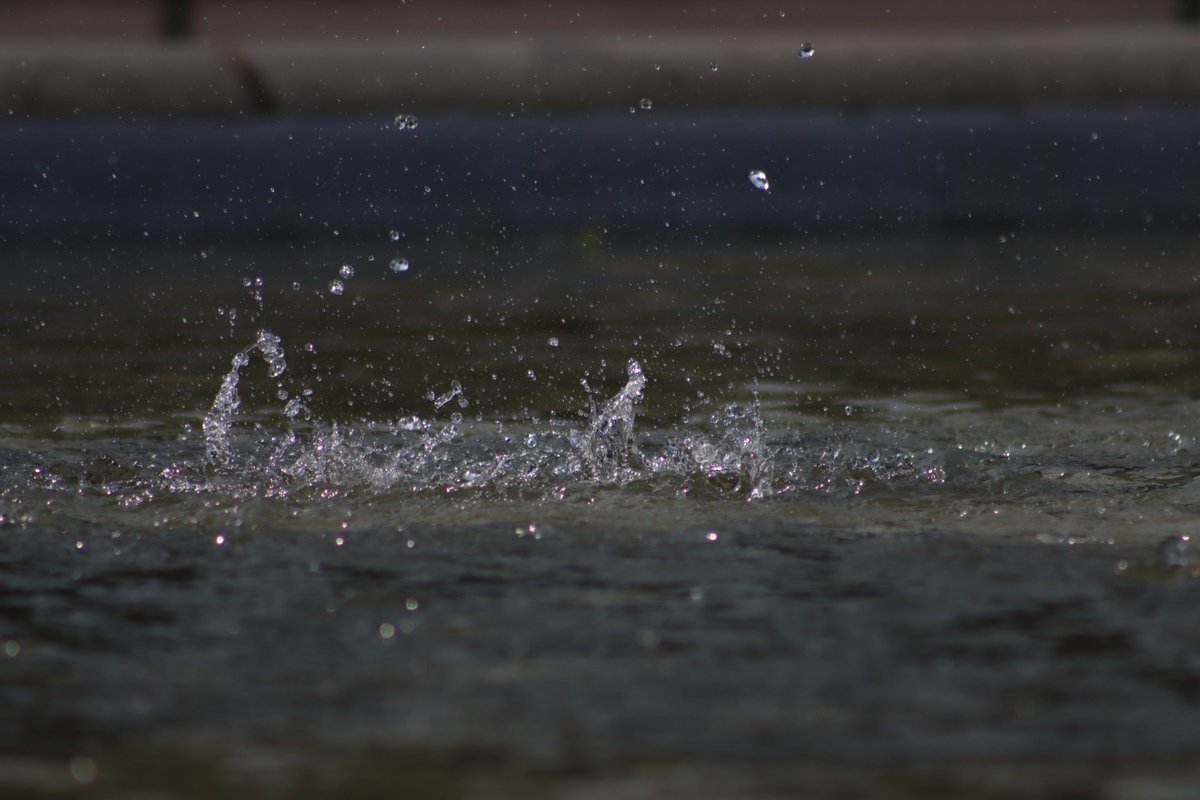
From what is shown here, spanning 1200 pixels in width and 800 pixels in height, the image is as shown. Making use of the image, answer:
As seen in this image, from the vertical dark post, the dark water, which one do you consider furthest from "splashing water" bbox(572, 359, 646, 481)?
the vertical dark post

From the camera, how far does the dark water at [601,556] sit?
232 centimetres

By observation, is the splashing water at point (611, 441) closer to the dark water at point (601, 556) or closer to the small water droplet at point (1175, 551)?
the dark water at point (601, 556)

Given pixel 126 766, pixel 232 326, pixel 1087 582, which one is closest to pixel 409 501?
pixel 1087 582

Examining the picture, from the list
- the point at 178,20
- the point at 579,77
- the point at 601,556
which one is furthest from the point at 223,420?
the point at 178,20

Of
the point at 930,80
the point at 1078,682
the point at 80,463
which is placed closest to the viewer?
the point at 1078,682

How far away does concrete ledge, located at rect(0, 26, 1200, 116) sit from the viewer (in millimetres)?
11148

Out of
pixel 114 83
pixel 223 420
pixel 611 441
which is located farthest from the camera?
pixel 114 83

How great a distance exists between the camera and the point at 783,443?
4.51 metres

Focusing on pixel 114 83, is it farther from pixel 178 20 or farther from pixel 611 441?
pixel 611 441

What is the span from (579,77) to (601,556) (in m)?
8.11

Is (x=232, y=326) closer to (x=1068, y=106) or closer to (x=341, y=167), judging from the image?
(x=341, y=167)

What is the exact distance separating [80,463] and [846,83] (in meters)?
7.69

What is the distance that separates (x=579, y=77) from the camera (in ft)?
36.8

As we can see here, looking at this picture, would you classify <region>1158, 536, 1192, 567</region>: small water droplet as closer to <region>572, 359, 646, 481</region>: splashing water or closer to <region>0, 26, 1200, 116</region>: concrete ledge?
<region>572, 359, 646, 481</region>: splashing water
